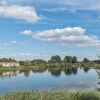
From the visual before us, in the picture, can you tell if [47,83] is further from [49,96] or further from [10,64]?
[10,64]

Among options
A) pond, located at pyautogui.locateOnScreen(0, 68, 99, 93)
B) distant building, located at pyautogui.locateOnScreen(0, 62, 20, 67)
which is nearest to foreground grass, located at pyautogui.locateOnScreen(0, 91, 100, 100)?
pond, located at pyautogui.locateOnScreen(0, 68, 99, 93)

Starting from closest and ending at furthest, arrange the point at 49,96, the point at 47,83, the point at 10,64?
1. the point at 49,96
2. the point at 47,83
3. the point at 10,64

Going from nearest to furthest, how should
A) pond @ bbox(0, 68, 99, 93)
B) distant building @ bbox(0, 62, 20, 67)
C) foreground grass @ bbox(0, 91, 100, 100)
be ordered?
foreground grass @ bbox(0, 91, 100, 100), pond @ bbox(0, 68, 99, 93), distant building @ bbox(0, 62, 20, 67)

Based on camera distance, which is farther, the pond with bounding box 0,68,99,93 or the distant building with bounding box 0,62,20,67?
the distant building with bounding box 0,62,20,67

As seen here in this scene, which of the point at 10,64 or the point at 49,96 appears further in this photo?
the point at 10,64

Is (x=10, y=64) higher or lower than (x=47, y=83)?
higher

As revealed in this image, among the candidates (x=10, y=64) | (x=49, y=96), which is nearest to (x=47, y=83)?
(x=49, y=96)

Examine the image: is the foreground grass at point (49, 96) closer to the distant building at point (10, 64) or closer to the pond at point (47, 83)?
the pond at point (47, 83)

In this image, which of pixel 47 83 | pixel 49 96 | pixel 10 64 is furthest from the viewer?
pixel 10 64

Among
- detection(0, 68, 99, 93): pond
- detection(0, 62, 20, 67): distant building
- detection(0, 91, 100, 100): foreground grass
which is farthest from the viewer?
detection(0, 62, 20, 67): distant building

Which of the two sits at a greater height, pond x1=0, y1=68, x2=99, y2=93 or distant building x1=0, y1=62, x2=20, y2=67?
distant building x1=0, y1=62, x2=20, y2=67

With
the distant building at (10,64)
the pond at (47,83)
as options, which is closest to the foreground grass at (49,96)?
the pond at (47,83)

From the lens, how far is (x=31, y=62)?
470 ft

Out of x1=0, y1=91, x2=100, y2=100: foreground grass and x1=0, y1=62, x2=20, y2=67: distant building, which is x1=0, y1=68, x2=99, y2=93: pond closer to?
x1=0, y1=91, x2=100, y2=100: foreground grass
